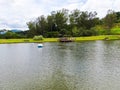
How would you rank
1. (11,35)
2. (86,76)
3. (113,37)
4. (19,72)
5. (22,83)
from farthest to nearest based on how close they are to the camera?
(11,35), (113,37), (19,72), (86,76), (22,83)

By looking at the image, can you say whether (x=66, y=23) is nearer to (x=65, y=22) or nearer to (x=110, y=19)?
(x=65, y=22)

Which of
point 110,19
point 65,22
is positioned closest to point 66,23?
point 65,22

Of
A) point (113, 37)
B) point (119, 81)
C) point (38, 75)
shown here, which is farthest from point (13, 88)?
point (113, 37)

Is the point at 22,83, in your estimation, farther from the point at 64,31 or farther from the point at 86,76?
the point at 64,31

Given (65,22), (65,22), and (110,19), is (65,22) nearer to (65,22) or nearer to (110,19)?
(65,22)

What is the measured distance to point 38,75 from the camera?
76.6 ft

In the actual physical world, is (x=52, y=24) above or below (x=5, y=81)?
above

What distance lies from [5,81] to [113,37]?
2814 inches

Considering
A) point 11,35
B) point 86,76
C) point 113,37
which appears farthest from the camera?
point 11,35

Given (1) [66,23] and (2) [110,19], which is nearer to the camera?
(2) [110,19]

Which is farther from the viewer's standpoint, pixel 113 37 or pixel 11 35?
pixel 11 35

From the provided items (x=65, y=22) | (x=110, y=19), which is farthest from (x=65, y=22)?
(x=110, y=19)

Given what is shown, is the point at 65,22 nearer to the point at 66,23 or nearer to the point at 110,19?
the point at 66,23

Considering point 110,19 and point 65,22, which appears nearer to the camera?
point 110,19
